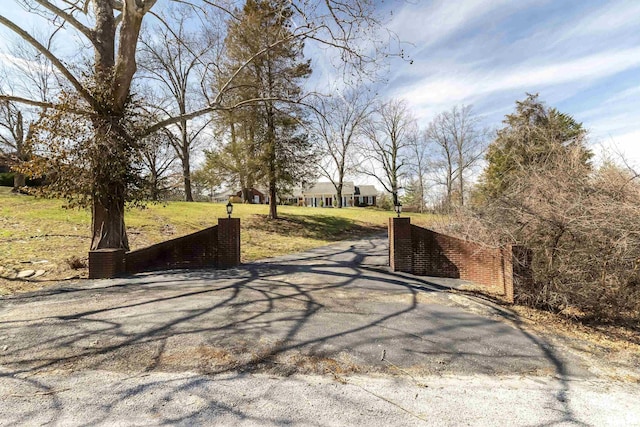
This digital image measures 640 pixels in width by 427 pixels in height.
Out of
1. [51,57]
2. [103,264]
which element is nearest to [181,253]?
[103,264]

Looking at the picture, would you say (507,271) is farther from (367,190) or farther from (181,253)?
(367,190)

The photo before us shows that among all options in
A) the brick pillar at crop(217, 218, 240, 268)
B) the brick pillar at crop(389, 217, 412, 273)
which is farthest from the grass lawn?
the brick pillar at crop(389, 217, 412, 273)

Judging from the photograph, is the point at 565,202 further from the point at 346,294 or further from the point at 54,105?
the point at 54,105

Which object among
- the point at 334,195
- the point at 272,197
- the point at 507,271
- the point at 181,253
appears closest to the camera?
the point at 507,271

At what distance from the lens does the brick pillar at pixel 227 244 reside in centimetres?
967

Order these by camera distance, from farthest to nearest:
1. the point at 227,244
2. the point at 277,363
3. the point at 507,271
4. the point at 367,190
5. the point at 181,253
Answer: the point at 367,190, the point at 227,244, the point at 181,253, the point at 507,271, the point at 277,363

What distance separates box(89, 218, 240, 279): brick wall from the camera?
27.7 ft

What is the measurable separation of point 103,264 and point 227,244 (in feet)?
10.5

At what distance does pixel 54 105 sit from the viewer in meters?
7.58

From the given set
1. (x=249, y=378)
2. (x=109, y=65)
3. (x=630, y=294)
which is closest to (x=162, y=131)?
(x=109, y=65)

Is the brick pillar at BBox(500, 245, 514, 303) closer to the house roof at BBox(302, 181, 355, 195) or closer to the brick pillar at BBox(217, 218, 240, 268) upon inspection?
the brick pillar at BBox(217, 218, 240, 268)

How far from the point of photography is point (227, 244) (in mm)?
9703

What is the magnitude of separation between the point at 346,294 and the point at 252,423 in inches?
169

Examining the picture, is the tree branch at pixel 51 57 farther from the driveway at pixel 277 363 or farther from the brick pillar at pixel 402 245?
the brick pillar at pixel 402 245
